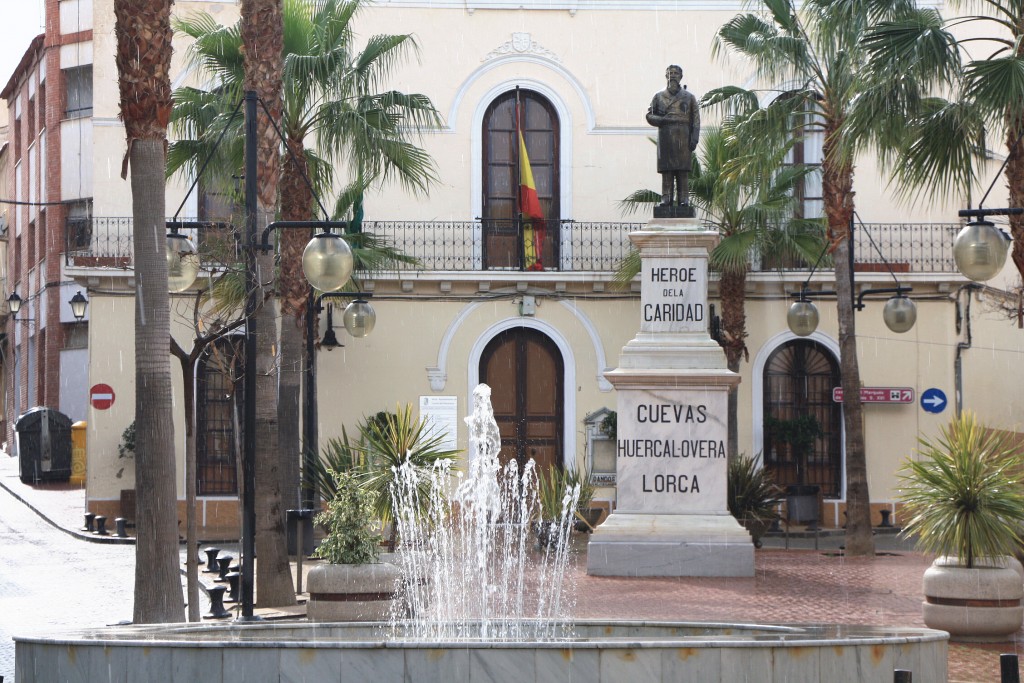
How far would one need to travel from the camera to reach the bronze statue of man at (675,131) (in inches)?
717

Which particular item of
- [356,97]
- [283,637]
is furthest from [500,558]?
[283,637]

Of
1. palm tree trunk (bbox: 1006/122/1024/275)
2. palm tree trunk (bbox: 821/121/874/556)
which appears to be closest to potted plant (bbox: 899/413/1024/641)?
palm tree trunk (bbox: 1006/122/1024/275)

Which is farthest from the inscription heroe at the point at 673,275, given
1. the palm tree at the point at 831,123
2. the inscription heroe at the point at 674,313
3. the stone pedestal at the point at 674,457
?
the palm tree at the point at 831,123

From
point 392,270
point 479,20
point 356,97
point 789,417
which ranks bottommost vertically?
point 789,417

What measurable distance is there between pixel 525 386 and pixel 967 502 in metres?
16.2

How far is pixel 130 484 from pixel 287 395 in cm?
751

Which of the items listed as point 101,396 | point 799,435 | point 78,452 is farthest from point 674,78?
point 78,452

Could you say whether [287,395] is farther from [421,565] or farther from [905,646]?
[905,646]

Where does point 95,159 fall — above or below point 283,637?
above

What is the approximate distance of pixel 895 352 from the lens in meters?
28.1

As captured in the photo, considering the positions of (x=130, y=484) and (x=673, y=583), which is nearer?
(x=673, y=583)

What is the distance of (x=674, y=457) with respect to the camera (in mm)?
17312

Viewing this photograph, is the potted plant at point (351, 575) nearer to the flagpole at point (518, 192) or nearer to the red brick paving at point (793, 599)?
the red brick paving at point (793, 599)

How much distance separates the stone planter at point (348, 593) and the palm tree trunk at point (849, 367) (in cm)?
1024
